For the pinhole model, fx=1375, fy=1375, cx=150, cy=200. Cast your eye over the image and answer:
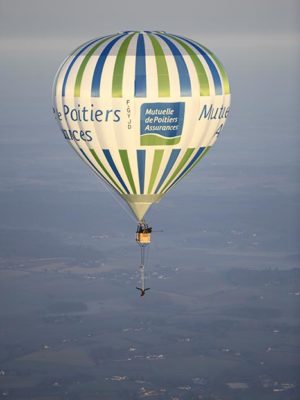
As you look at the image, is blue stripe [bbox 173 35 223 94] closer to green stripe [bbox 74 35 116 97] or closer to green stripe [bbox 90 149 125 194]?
green stripe [bbox 74 35 116 97]

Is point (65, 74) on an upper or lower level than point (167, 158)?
upper

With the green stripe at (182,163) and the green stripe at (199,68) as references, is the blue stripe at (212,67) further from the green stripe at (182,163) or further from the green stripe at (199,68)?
the green stripe at (182,163)

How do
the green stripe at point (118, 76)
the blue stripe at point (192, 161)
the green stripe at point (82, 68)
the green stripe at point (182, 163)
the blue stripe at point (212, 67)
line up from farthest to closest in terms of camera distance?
the blue stripe at point (192, 161)
the green stripe at point (182, 163)
the blue stripe at point (212, 67)
the green stripe at point (82, 68)
the green stripe at point (118, 76)

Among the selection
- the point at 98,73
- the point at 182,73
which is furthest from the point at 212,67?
the point at 98,73

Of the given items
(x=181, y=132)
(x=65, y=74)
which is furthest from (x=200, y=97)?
(x=65, y=74)

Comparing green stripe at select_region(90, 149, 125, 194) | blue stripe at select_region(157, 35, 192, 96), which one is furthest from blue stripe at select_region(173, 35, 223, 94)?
green stripe at select_region(90, 149, 125, 194)

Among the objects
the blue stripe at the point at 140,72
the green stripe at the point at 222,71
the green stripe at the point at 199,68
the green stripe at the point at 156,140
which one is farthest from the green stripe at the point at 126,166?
the green stripe at the point at 222,71

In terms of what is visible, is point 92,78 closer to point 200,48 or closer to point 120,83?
point 120,83
